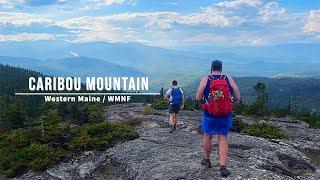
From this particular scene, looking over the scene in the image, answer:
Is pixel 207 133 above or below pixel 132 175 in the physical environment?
above

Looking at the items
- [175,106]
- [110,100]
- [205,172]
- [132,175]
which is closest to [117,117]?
[175,106]

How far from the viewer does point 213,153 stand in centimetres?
1702

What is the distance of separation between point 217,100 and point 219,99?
64 mm

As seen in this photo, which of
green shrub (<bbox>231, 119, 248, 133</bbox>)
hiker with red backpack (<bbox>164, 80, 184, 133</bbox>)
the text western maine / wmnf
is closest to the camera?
hiker with red backpack (<bbox>164, 80, 184, 133</bbox>)

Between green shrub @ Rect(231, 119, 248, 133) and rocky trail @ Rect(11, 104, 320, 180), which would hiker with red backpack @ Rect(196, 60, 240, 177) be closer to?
rocky trail @ Rect(11, 104, 320, 180)

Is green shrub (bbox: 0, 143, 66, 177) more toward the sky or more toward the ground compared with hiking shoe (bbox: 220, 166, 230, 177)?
more toward the ground

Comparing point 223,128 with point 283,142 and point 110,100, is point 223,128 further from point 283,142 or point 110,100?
point 110,100

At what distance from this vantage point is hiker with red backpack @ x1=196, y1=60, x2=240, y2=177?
12.4 meters

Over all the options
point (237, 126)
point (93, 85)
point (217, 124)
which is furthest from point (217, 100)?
point (93, 85)

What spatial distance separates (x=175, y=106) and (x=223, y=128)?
1107cm

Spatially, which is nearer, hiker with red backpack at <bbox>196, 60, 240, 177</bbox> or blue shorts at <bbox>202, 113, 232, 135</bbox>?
hiker with red backpack at <bbox>196, 60, 240, 177</bbox>

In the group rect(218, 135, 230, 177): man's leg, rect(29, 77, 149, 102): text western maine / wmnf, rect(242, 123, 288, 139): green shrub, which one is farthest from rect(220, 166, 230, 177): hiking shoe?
rect(29, 77, 149, 102): text western maine / wmnf

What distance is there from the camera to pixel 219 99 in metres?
12.4

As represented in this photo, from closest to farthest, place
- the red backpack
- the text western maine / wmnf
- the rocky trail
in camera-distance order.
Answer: the red backpack < the rocky trail < the text western maine / wmnf
